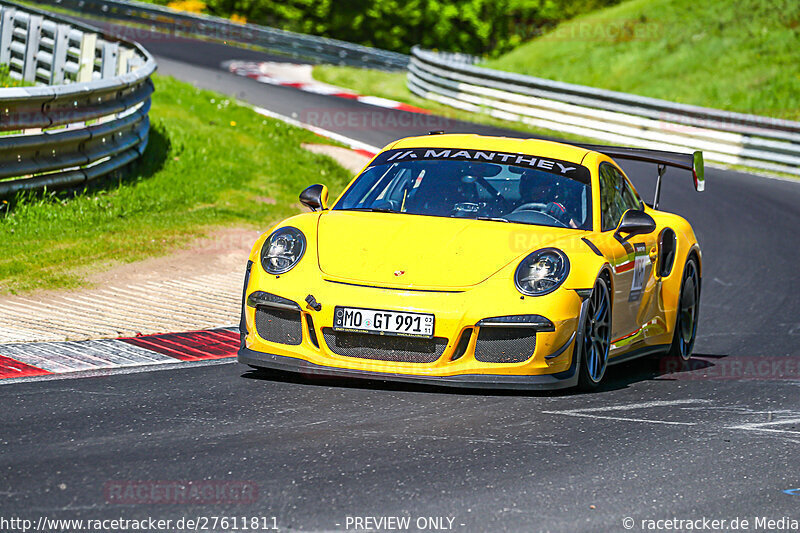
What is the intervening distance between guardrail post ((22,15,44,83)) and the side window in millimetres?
12995

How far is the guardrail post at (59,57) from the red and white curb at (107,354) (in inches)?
446

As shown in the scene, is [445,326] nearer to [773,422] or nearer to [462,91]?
[773,422]

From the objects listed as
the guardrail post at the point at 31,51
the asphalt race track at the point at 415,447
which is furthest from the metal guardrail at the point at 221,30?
the asphalt race track at the point at 415,447

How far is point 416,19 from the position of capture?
268 ft

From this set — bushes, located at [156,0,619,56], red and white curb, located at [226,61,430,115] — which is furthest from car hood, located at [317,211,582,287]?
bushes, located at [156,0,619,56]

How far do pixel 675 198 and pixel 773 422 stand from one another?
38.6ft

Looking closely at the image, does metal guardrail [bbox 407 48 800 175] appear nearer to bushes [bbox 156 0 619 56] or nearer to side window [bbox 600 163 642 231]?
side window [bbox 600 163 642 231]

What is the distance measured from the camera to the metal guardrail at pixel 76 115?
11.0m

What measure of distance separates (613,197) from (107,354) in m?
3.27

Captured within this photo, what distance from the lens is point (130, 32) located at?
3666 cm

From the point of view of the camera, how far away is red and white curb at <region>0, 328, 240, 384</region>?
6.88 metres

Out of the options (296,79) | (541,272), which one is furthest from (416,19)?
(541,272)

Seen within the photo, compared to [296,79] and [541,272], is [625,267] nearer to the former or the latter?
[541,272]

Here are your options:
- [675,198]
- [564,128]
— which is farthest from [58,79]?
[564,128]
